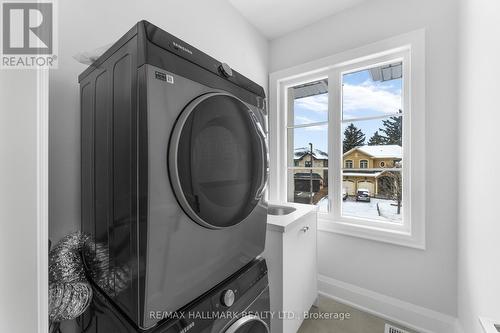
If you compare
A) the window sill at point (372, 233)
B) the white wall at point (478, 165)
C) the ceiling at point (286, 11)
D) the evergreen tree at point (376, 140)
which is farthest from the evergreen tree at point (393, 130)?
the ceiling at point (286, 11)

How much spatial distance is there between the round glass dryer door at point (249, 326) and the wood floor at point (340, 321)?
95cm

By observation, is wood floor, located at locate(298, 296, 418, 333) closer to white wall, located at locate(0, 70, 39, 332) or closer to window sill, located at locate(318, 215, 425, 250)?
window sill, located at locate(318, 215, 425, 250)

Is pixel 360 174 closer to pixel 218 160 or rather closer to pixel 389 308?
pixel 389 308

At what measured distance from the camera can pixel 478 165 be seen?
114 centimetres

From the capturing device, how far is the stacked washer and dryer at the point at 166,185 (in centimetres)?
55

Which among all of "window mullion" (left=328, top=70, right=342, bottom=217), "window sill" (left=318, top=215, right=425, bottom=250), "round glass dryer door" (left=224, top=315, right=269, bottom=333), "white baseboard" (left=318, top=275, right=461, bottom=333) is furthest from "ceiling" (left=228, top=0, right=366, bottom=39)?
"white baseboard" (left=318, top=275, right=461, bottom=333)

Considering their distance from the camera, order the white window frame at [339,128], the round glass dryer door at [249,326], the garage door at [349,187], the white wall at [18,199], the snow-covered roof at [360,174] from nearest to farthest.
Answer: the white wall at [18,199]
the round glass dryer door at [249,326]
the white window frame at [339,128]
the snow-covered roof at [360,174]
the garage door at [349,187]

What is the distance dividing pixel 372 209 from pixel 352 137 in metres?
0.70

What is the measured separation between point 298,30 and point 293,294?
2.47m

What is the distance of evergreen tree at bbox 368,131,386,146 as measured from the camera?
193 cm

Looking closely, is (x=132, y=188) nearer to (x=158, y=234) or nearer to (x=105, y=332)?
(x=158, y=234)

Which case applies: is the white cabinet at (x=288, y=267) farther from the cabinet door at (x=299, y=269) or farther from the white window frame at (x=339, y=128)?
the white window frame at (x=339, y=128)

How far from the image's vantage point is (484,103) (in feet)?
3.48

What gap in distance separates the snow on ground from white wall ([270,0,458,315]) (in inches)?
9.1
